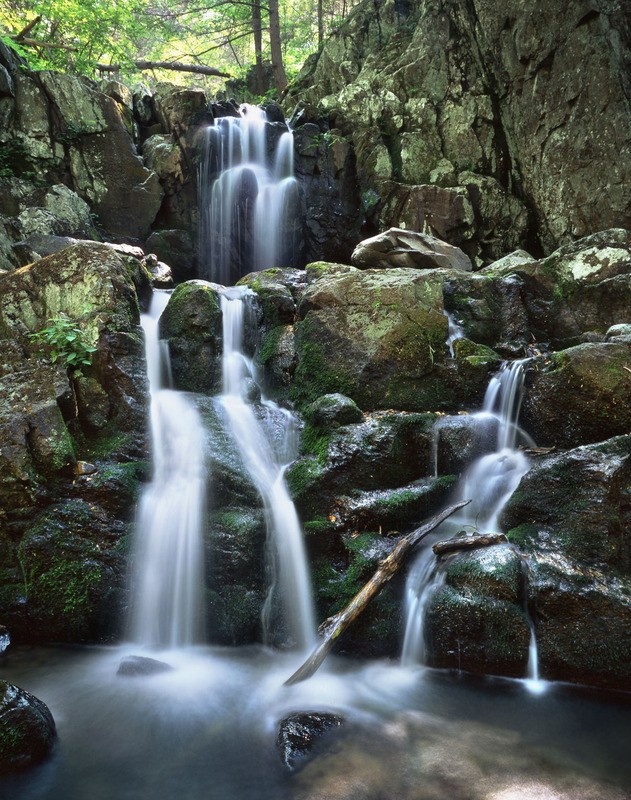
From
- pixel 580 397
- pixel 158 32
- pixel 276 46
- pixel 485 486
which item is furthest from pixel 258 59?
pixel 485 486

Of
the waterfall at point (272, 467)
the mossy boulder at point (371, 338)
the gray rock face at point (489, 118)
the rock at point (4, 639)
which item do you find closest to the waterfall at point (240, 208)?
the gray rock face at point (489, 118)

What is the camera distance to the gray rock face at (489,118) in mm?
9344

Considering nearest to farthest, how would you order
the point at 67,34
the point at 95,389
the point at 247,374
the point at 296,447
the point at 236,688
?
the point at 236,688 → the point at 95,389 → the point at 296,447 → the point at 247,374 → the point at 67,34

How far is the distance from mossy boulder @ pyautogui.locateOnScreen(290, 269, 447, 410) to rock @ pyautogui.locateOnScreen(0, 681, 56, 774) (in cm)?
442

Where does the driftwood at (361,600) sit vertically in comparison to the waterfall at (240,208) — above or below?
below

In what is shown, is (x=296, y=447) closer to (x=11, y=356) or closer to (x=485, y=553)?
(x=485, y=553)

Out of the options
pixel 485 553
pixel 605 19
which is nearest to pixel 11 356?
pixel 485 553

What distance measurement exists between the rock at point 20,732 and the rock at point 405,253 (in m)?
8.30

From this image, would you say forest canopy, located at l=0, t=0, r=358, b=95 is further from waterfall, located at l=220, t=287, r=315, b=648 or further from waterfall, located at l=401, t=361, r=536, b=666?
waterfall, located at l=401, t=361, r=536, b=666

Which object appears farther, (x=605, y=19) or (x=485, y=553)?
(x=605, y=19)

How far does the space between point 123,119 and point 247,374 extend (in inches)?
379

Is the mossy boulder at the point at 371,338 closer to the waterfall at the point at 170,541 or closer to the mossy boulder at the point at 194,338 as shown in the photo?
the mossy boulder at the point at 194,338

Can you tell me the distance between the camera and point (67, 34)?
14.5 metres

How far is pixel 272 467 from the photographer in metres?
5.61
